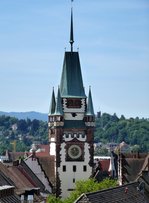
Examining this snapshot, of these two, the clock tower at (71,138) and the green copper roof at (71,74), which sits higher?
the green copper roof at (71,74)

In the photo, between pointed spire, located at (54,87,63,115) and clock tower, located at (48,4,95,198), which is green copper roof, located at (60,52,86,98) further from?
pointed spire, located at (54,87,63,115)

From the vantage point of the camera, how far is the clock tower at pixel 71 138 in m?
131

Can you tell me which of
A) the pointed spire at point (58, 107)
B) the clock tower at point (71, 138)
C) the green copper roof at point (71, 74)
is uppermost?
the green copper roof at point (71, 74)

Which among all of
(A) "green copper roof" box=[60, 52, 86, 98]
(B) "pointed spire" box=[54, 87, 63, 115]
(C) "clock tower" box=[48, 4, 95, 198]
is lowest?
(C) "clock tower" box=[48, 4, 95, 198]

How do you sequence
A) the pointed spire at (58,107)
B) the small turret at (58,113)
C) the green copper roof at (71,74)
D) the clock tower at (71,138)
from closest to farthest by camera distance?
the clock tower at (71,138)
the small turret at (58,113)
the pointed spire at (58,107)
the green copper roof at (71,74)

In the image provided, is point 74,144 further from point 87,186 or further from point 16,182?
point 16,182

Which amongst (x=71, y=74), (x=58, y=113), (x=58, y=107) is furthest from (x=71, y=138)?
(x=71, y=74)

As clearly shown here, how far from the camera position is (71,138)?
131375 millimetres

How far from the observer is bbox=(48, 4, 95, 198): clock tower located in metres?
131

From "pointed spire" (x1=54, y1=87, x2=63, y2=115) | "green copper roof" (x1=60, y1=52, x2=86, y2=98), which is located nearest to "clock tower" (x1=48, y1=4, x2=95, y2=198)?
"pointed spire" (x1=54, y1=87, x2=63, y2=115)

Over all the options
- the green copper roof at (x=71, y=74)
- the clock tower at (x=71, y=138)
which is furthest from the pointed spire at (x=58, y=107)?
the green copper roof at (x=71, y=74)

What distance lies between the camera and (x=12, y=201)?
6631cm

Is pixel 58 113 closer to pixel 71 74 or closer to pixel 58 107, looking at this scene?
pixel 58 107

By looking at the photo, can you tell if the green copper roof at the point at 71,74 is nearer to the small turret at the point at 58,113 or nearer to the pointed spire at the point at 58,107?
the pointed spire at the point at 58,107
